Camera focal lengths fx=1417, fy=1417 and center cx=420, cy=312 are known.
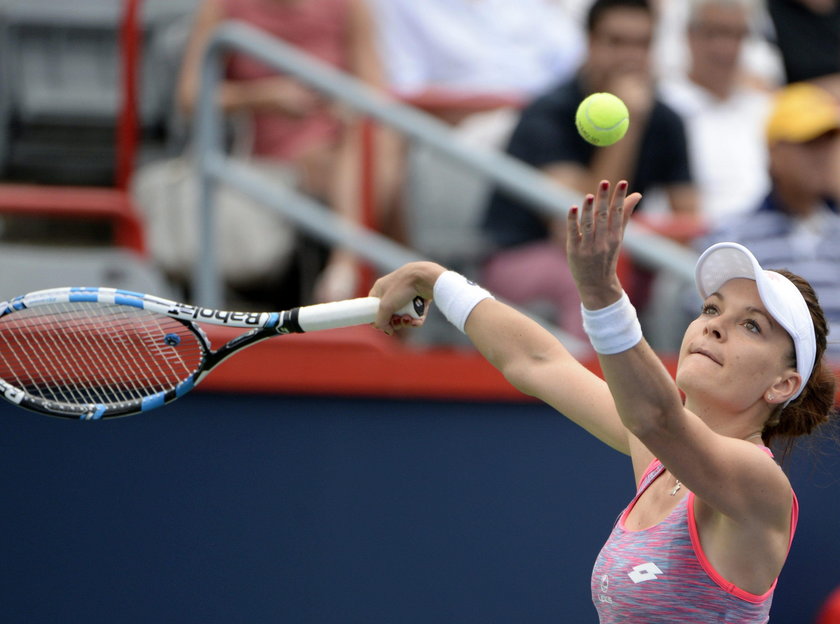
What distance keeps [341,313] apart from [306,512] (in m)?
1.49

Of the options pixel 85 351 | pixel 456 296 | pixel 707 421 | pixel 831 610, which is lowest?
pixel 831 610

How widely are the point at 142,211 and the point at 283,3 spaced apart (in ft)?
2.96

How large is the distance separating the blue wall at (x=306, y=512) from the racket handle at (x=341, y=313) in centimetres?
134

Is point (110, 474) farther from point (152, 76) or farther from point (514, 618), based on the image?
point (152, 76)

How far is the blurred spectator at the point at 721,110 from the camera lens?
548cm

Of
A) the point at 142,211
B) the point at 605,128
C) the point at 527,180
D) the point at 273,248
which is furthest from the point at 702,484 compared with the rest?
the point at 142,211

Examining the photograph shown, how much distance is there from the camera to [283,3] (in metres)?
5.08

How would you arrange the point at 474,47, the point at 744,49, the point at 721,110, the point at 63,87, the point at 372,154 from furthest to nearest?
the point at 744,49
the point at 474,47
the point at 721,110
the point at 63,87
the point at 372,154

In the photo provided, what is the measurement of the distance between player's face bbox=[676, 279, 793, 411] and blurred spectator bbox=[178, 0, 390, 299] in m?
2.26

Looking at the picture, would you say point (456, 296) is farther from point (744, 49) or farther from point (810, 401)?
point (744, 49)

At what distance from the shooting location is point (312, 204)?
467cm

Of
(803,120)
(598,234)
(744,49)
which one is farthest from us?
(744,49)

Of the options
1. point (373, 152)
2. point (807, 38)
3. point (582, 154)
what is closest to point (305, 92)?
point (373, 152)

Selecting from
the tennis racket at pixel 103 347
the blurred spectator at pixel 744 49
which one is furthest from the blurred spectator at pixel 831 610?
the blurred spectator at pixel 744 49
